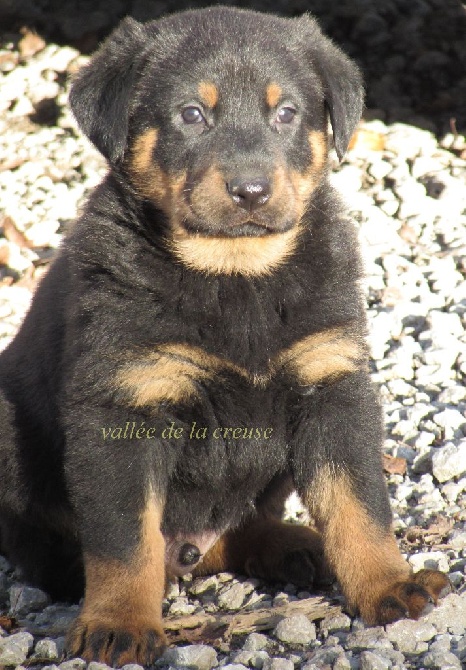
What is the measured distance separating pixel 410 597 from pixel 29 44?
4947 millimetres

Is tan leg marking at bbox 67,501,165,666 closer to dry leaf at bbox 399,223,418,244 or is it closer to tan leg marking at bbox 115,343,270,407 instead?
tan leg marking at bbox 115,343,270,407

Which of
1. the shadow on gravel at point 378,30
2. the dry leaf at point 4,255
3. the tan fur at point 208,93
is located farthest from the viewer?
the shadow on gravel at point 378,30

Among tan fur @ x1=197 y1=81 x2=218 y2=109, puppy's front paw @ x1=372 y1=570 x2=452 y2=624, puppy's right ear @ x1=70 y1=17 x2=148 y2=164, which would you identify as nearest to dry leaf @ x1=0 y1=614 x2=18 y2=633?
puppy's front paw @ x1=372 y1=570 x2=452 y2=624

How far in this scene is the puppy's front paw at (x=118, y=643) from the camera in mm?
2604

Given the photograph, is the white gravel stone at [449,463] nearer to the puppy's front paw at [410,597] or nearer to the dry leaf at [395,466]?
the dry leaf at [395,466]

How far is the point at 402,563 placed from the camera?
2.88 meters

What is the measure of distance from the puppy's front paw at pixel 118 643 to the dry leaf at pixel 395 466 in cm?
130

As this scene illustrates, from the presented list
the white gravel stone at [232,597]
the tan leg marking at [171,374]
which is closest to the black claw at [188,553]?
the white gravel stone at [232,597]

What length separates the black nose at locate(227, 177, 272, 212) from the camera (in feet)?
9.12

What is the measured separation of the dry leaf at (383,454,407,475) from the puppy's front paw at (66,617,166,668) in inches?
51.2

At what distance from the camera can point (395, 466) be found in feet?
12.2

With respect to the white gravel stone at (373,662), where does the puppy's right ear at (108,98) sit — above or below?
above

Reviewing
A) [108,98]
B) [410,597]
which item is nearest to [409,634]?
[410,597]

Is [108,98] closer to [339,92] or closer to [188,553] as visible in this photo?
[339,92]
